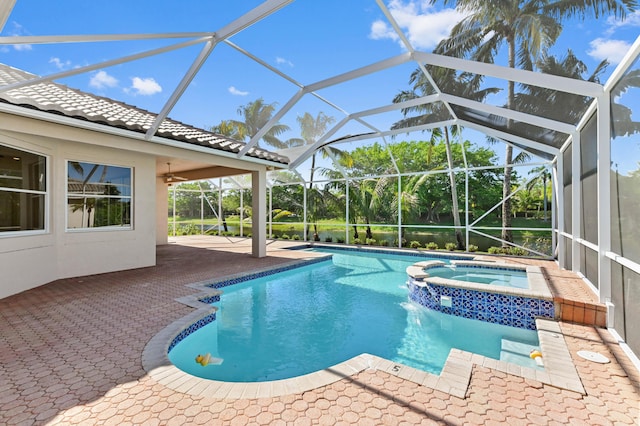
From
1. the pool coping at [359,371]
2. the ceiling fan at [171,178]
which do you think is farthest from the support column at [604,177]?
the ceiling fan at [171,178]

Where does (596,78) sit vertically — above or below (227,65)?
below

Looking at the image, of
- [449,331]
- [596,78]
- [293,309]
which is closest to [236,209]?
[293,309]

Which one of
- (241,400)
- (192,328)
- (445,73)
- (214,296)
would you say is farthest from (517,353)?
(445,73)

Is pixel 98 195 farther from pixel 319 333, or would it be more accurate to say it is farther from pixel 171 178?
pixel 319 333

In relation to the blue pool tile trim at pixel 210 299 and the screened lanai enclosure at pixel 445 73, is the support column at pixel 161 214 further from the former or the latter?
the blue pool tile trim at pixel 210 299

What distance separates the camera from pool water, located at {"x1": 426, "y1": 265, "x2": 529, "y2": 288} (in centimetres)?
836

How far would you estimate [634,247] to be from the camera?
371 cm

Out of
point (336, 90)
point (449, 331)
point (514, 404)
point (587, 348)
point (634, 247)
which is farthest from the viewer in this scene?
point (336, 90)

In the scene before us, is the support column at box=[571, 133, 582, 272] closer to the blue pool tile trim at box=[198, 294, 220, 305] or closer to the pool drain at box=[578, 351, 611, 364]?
the pool drain at box=[578, 351, 611, 364]

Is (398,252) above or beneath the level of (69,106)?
beneath

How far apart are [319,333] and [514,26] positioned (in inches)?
232

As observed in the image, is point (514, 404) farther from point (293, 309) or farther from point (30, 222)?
point (30, 222)

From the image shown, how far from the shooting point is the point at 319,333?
558 centimetres

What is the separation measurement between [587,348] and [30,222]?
10184mm
